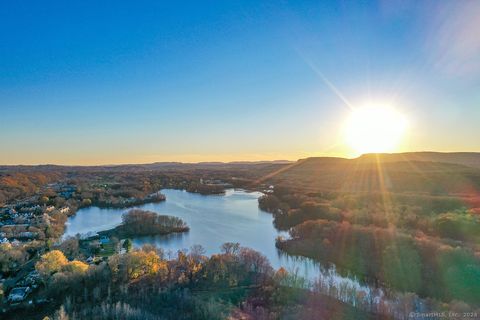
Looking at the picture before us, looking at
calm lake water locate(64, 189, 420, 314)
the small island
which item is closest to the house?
calm lake water locate(64, 189, 420, 314)

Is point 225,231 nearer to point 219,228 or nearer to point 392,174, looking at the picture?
point 219,228

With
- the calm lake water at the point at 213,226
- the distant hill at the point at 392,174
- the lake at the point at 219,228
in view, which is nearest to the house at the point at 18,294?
the lake at the point at 219,228

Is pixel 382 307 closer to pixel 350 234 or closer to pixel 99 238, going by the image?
pixel 350 234

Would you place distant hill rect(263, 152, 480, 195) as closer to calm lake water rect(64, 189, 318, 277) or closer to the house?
calm lake water rect(64, 189, 318, 277)

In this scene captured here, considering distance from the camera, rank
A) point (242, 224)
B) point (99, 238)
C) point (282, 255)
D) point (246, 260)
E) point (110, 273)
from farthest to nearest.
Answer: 1. point (242, 224)
2. point (99, 238)
3. point (282, 255)
4. point (246, 260)
5. point (110, 273)

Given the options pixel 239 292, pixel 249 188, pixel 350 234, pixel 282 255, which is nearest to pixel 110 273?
pixel 239 292

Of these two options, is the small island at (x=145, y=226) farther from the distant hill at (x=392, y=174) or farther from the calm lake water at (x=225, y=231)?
the distant hill at (x=392, y=174)

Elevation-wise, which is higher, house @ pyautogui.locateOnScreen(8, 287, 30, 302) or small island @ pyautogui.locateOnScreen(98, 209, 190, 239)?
small island @ pyautogui.locateOnScreen(98, 209, 190, 239)
